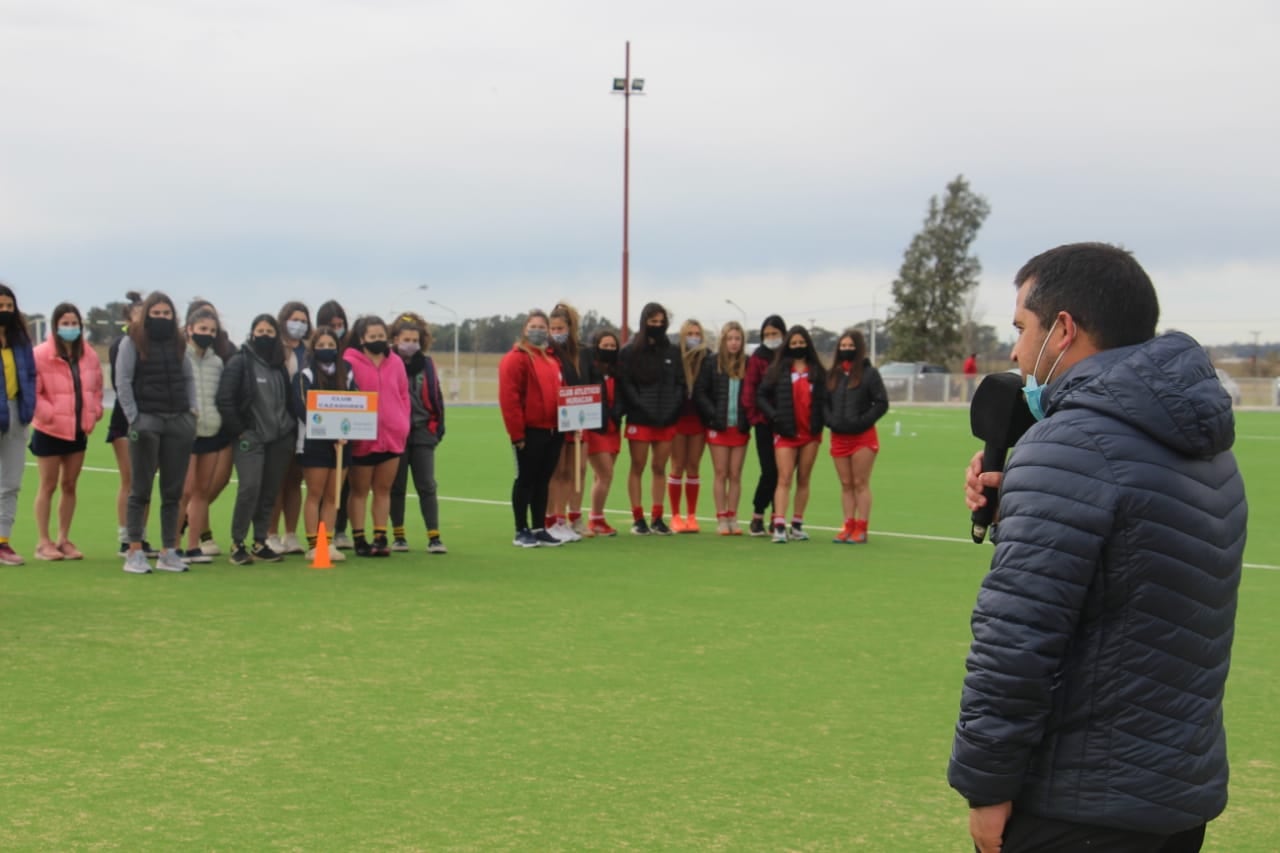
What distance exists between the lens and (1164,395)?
2.80 meters

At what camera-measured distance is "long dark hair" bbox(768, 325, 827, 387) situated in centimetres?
1354

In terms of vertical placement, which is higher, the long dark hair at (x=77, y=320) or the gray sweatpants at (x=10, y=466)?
the long dark hair at (x=77, y=320)

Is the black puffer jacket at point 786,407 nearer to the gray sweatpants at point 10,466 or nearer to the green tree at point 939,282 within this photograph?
the gray sweatpants at point 10,466

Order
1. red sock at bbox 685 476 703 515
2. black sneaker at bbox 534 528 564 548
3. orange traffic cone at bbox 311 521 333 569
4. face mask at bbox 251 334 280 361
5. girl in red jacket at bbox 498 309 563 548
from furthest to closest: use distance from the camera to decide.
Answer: red sock at bbox 685 476 703 515 < black sneaker at bbox 534 528 564 548 < girl in red jacket at bbox 498 309 563 548 < face mask at bbox 251 334 280 361 < orange traffic cone at bbox 311 521 333 569

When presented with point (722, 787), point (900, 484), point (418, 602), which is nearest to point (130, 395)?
point (418, 602)

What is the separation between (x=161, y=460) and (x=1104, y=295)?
30.5 ft

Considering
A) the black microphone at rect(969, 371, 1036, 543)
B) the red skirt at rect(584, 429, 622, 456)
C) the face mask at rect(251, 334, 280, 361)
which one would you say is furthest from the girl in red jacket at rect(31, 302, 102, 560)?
the black microphone at rect(969, 371, 1036, 543)

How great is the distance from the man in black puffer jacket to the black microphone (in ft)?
1.04

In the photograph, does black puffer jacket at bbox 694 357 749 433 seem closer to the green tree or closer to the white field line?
the white field line

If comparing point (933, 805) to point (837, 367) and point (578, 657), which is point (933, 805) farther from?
point (837, 367)

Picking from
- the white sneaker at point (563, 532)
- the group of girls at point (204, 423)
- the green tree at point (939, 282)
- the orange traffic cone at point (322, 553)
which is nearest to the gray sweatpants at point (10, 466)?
the group of girls at point (204, 423)

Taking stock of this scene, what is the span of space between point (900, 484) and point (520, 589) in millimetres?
10820

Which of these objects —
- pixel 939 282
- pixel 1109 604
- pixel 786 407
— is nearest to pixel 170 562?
pixel 786 407

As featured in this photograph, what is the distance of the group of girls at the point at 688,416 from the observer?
13.1 meters
